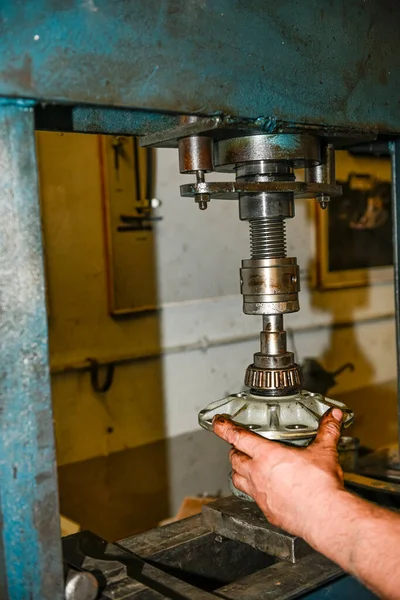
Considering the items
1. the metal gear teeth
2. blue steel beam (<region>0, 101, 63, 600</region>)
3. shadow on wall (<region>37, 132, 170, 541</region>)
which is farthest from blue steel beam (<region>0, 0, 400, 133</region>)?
shadow on wall (<region>37, 132, 170, 541</region>)

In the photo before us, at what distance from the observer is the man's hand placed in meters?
0.72

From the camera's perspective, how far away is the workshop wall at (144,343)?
6.86 feet

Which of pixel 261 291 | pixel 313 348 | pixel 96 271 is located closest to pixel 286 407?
pixel 261 291

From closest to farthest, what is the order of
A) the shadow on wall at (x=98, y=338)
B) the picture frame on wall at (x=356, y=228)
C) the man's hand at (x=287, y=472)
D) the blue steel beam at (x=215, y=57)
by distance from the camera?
the blue steel beam at (x=215, y=57)
the man's hand at (x=287, y=472)
the shadow on wall at (x=98, y=338)
the picture frame on wall at (x=356, y=228)

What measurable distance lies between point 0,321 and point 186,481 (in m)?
1.91

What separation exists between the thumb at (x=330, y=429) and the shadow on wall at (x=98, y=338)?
1.40m

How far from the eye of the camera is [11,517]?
0.63 meters

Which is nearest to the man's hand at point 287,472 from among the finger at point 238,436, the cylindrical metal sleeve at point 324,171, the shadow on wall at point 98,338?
the finger at point 238,436

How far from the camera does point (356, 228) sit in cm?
295

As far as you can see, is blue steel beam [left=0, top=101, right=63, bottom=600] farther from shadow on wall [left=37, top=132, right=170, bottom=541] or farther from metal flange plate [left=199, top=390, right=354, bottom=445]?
shadow on wall [left=37, top=132, right=170, bottom=541]

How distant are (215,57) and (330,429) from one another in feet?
1.52

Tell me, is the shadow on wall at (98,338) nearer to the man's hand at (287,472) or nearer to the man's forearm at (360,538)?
the man's hand at (287,472)

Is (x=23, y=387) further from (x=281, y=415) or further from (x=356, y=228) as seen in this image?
(x=356, y=228)

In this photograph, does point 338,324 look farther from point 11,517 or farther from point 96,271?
point 11,517
